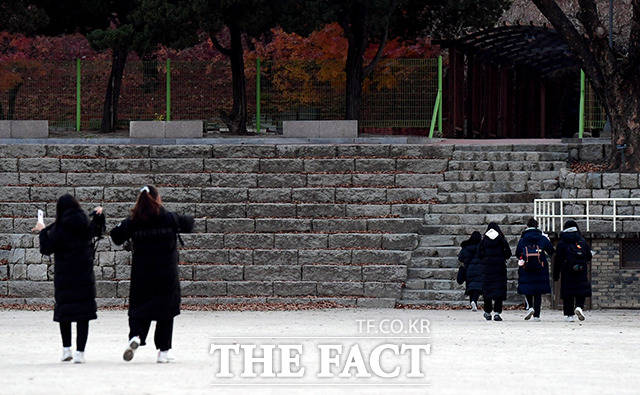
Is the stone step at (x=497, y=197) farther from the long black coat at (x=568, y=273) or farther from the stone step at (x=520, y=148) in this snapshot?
the long black coat at (x=568, y=273)

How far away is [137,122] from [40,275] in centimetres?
756

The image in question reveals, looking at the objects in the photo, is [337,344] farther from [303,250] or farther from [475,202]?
[475,202]

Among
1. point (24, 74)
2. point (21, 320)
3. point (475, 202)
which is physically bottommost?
point (21, 320)

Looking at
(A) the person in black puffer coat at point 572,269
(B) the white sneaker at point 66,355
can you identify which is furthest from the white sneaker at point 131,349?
(A) the person in black puffer coat at point 572,269

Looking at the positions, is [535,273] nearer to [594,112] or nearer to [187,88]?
[594,112]

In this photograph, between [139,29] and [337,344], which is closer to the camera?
[337,344]

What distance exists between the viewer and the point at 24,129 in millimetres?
30188

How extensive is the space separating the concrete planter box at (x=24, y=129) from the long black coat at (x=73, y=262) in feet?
57.7

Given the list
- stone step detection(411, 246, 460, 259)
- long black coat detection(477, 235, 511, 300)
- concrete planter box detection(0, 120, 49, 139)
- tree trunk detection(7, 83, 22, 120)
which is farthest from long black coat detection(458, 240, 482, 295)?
tree trunk detection(7, 83, 22, 120)

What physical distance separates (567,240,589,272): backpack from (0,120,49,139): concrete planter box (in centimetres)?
1481

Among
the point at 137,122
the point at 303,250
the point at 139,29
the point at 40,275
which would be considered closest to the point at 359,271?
the point at 303,250

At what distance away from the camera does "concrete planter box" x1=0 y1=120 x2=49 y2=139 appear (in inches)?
1185

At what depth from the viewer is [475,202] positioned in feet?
77.9

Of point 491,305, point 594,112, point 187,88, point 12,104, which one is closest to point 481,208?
point 491,305
